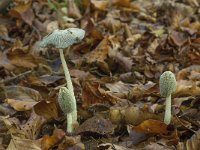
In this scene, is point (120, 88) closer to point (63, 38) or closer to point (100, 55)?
point (100, 55)

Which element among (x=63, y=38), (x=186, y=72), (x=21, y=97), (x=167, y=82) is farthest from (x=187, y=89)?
(x=21, y=97)

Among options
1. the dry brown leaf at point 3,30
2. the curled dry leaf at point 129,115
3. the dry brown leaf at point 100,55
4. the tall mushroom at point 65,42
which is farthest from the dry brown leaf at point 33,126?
the dry brown leaf at point 3,30

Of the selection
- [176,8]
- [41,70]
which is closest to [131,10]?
[176,8]

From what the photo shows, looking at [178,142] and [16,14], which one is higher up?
[16,14]

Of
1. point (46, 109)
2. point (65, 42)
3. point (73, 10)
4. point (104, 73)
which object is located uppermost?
point (65, 42)

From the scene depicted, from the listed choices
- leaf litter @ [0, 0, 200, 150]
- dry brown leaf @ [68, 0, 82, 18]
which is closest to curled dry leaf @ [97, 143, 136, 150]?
leaf litter @ [0, 0, 200, 150]

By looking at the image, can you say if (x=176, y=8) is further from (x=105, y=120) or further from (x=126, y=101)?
(x=105, y=120)

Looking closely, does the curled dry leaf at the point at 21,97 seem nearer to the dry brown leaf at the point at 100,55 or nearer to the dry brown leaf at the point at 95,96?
the dry brown leaf at the point at 95,96

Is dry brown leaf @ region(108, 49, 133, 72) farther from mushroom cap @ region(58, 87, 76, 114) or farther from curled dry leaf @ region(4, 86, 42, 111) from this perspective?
mushroom cap @ region(58, 87, 76, 114)

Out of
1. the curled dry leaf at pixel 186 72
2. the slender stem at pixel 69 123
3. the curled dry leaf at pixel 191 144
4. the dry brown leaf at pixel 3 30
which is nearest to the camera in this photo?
the curled dry leaf at pixel 191 144
